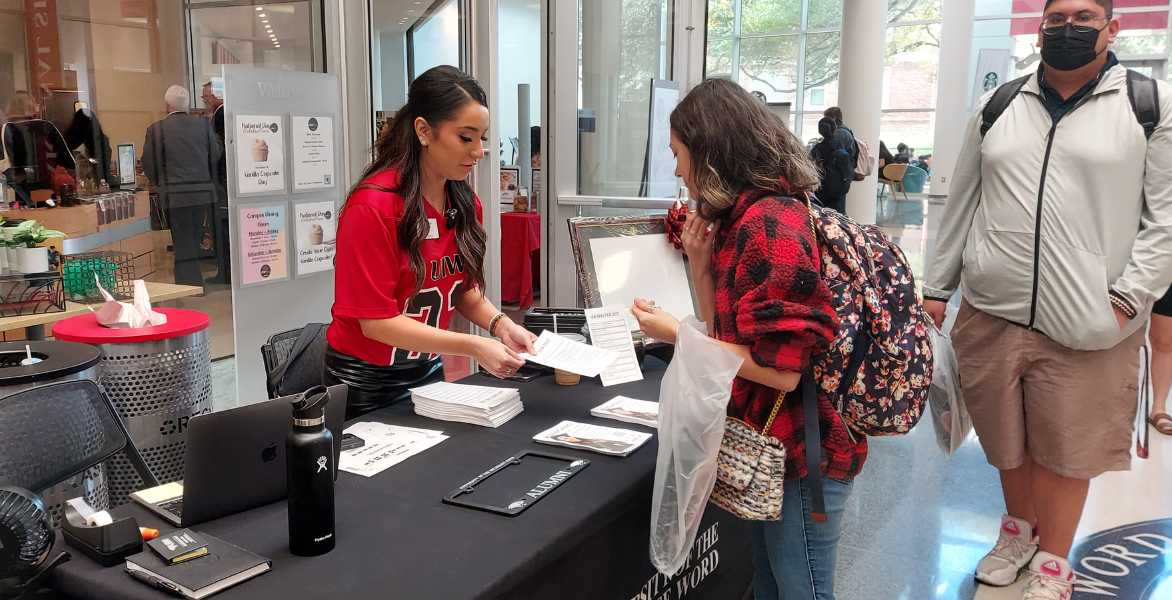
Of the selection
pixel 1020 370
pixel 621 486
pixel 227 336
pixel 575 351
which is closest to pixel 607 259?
pixel 575 351

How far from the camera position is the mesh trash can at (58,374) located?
5.44 ft

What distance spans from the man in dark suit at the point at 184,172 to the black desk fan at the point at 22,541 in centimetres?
239

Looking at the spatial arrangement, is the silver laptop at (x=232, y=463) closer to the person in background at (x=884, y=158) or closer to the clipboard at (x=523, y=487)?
the clipboard at (x=523, y=487)

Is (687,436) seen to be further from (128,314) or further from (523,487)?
(128,314)

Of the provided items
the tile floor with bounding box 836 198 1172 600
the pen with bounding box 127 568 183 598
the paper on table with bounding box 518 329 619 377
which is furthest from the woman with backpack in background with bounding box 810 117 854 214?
the pen with bounding box 127 568 183 598

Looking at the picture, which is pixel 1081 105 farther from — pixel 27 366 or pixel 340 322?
pixel 27 366

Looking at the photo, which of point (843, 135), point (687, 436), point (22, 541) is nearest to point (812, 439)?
point (687, 436)

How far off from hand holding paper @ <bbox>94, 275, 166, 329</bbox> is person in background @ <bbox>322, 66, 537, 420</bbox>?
1.53 feet

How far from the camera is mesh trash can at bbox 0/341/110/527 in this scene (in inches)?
65.2

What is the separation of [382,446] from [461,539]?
500 mm

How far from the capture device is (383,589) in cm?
119

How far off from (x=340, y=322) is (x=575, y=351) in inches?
23.7

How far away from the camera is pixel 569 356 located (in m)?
1.99

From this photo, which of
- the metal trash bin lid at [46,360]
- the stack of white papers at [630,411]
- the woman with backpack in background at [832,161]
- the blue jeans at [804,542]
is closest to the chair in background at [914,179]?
the woman with backpack in background at [832,161]
